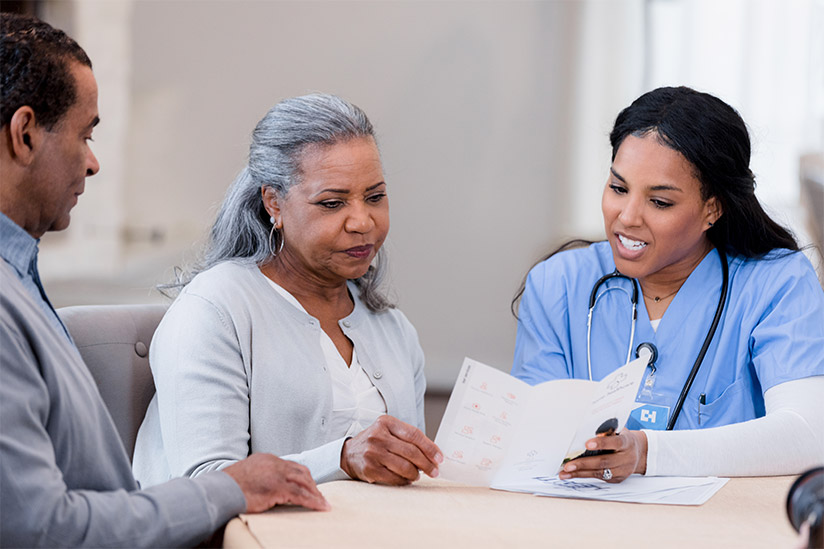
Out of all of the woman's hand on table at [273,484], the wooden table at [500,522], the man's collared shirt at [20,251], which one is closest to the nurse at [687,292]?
the wooden table at [500,522]

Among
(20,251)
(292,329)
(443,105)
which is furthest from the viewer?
(443,105)

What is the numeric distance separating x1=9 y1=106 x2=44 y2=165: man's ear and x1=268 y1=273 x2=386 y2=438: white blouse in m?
0.75

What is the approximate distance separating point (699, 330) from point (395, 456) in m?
0.85

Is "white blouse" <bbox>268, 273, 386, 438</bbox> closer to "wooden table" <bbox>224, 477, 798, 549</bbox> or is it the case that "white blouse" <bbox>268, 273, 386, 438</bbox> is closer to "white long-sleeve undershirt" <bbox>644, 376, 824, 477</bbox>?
"wooden table" <bbox>224, 477, 798, 549</bbox>

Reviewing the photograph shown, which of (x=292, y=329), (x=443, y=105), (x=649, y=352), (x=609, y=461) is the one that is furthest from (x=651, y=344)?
(x=443, y=105)

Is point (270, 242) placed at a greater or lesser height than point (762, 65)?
lesser

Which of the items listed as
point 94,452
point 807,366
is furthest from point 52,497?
point 807,366

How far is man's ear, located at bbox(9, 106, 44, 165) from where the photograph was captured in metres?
1.16

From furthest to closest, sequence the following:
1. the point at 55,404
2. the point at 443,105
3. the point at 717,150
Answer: the point at 443,105
the point at 717,150
the point at 55,404

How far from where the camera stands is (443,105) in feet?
12.6

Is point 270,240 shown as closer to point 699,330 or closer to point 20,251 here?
point 20,251

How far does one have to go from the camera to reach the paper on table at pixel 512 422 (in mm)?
1491

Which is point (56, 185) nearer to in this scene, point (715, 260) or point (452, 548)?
point (452, 548)

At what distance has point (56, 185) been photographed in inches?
48.3
